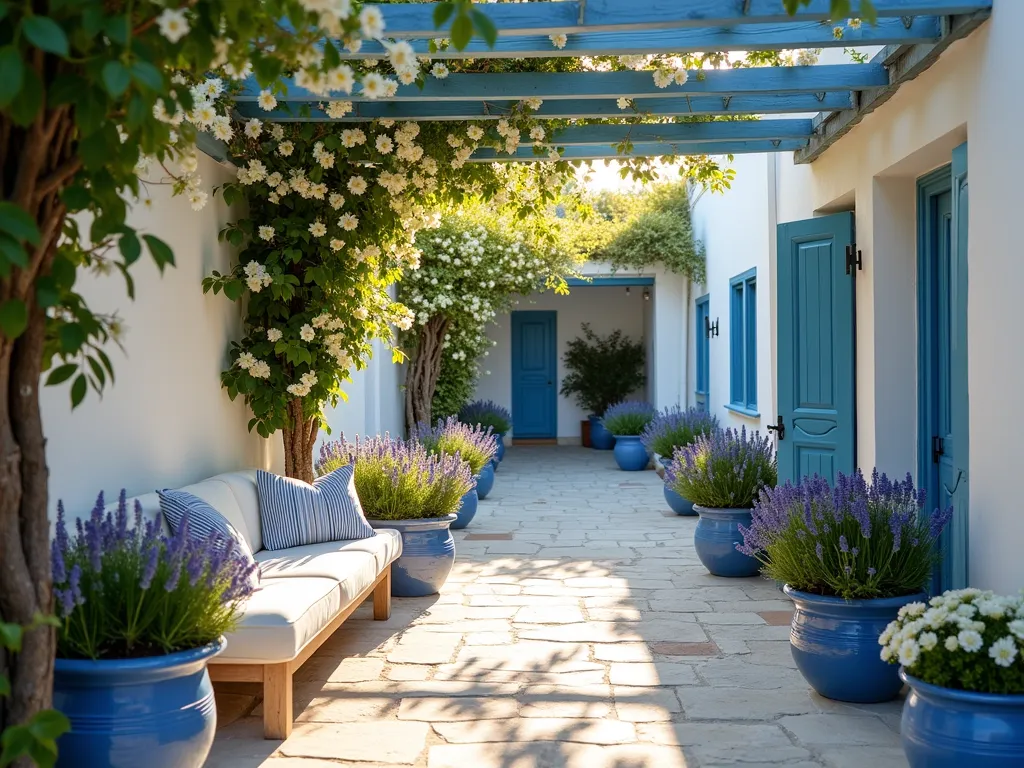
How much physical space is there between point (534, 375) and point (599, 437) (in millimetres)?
1735

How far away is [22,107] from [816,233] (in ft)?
16.9

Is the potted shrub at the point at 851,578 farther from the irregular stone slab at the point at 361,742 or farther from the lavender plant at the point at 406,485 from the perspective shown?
the lavender plant at the point at 406,485

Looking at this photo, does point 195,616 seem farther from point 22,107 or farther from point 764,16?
point 764,16

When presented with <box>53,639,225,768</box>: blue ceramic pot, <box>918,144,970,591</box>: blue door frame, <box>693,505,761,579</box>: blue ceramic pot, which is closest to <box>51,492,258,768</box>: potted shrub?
<box>53,639,225,768</box>: blue ceramic pot

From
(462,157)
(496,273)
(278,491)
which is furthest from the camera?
(496,273)

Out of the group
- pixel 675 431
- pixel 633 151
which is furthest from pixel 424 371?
pixel 633 151

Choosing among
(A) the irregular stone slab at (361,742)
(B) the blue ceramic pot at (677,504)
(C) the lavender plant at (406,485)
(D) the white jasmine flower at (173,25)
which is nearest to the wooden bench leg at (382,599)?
(C) the lavender plant at (406,485)

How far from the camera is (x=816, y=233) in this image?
20.6ft

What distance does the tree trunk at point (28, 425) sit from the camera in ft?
7.10

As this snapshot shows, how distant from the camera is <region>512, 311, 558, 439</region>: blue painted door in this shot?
1761 cm

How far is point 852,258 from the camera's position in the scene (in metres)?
5.87

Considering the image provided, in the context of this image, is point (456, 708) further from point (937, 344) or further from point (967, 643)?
point (937, 344)

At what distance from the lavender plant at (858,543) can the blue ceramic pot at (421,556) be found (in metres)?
2.26

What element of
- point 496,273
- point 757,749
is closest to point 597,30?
point 757,749
